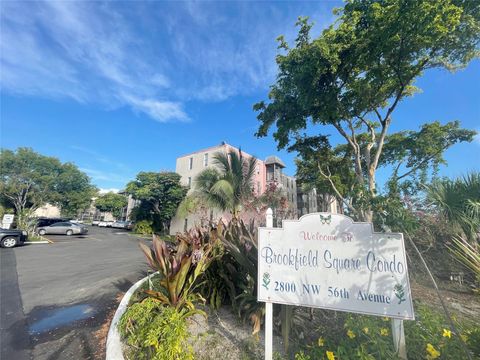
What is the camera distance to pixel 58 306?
4.39 m

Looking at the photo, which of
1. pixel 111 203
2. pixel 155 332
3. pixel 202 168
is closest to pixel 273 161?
pixel 202 168

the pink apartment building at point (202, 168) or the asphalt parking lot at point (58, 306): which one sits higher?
the pink apartment building at point (202, 168)

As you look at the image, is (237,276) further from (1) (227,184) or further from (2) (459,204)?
(1) (227,184)

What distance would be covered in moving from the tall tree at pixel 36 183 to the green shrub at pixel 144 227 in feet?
30.9

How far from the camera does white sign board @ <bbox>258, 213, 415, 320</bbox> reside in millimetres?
2199

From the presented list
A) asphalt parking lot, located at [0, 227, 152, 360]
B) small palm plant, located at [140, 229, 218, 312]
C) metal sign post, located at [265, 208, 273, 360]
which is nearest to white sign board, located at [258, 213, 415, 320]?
metal sign post, located at [265, 208, 273, 360]

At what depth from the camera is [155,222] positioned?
1088 inches

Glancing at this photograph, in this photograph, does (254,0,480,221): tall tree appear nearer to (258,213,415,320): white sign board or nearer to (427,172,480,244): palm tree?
(427,172,480,244): palm tree

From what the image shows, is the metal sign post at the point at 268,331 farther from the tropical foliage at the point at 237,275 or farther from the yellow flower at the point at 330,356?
the yellow flower at the point at 330,356

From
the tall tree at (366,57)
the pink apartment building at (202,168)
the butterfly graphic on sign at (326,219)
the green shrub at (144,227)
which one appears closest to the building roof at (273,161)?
the pink apartment building at (202,168)

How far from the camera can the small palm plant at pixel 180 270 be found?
3232mm

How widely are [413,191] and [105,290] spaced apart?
8.08m

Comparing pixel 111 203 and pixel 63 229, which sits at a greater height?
pixel 111 203

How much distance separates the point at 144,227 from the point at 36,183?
38.7 feet
